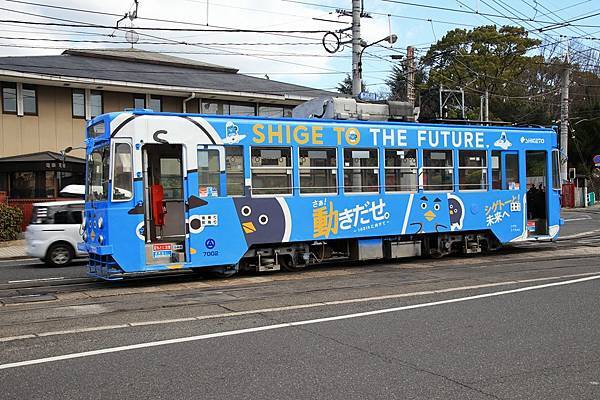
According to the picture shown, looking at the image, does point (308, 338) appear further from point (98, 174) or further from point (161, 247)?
point (98, 174)

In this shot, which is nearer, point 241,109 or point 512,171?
point 512,171

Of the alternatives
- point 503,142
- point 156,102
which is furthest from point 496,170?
point 156,102


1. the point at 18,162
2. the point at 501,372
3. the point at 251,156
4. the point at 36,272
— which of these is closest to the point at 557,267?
the point at 251,156

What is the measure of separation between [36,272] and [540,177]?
13.5m

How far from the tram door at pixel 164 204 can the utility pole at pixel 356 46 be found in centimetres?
1101

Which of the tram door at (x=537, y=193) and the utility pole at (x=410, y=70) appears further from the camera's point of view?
the utility pole at (x=410, y=70)

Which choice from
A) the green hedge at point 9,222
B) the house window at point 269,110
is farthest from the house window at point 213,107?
the green hedge at point 9,222

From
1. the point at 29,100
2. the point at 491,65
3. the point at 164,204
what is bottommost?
the point at 164,204

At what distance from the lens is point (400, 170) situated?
13.8 meters

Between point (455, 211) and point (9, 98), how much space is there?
2003cm

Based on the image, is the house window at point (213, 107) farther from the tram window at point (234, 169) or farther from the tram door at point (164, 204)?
the tram window at point (234, 169)

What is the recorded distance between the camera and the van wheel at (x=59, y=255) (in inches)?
632

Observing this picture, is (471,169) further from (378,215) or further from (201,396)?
→ (201,396)

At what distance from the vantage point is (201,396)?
16.3 feet
